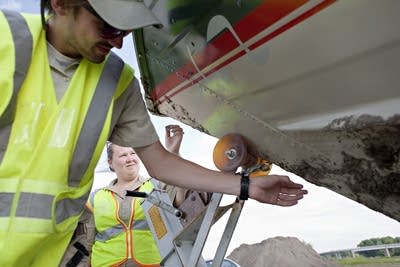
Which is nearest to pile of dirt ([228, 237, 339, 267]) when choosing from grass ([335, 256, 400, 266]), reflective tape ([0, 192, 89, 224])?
grass ([335, 256, 400, 266])

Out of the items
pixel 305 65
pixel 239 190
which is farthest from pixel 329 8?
pixel 239 190

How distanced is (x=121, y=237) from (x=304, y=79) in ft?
7.09

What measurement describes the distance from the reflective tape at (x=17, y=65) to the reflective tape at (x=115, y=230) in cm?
203

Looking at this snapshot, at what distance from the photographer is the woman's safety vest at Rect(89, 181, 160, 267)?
3.09 m

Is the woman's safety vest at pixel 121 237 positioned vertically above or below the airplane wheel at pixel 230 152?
below

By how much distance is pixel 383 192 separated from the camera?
147 centimetres

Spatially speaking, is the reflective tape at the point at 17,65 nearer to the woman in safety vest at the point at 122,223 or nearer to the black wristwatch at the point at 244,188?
the black wristwatch at the point at 244,188

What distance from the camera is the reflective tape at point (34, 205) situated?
4.03ft

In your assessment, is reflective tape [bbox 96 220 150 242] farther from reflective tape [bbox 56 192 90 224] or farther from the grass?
the grass

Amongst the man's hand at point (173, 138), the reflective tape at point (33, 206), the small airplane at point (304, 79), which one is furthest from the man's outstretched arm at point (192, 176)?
the man's hand at point (173, 138)

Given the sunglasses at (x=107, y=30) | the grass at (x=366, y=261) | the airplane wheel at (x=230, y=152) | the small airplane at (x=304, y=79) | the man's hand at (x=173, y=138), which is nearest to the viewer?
the small airplane at (x=304, y=79)

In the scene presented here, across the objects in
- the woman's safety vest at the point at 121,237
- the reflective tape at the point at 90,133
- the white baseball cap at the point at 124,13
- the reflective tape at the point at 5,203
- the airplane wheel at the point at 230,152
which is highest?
the white baseball cap at the point at 124,13

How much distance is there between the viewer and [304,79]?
1.36 m

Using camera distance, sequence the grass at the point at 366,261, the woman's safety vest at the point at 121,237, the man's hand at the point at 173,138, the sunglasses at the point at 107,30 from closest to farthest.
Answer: the sunglasses at the point at 107,30
the man's hand at the point at 173,138
the woman's safety vest at the point at 121,237
the grass at the point at 366,261
